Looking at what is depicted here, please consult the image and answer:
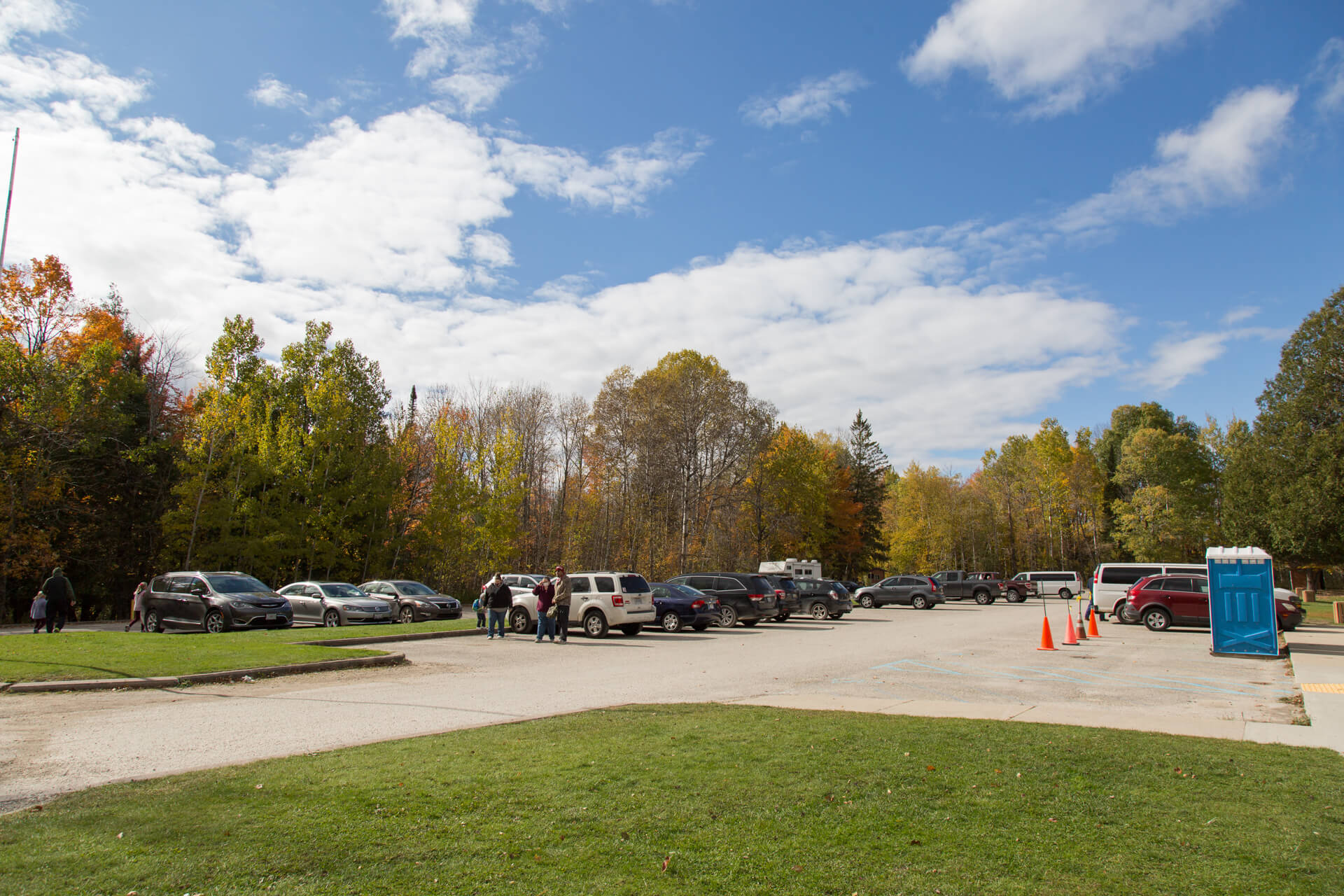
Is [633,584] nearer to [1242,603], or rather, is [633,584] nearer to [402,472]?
[1242,603]

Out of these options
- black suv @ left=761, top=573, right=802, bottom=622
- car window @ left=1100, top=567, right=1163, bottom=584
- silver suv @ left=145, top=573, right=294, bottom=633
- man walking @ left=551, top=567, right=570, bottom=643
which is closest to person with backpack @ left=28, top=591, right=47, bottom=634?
silver suv @ left=145, top=573, right=294, bottom=633

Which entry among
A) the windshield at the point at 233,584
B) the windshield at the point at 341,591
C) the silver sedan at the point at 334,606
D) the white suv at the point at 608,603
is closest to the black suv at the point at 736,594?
the white suv at the point at 608,603

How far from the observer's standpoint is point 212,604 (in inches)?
858

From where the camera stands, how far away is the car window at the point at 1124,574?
1200 inches

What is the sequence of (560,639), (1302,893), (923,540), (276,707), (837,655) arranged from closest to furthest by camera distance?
(1302,893)
(276,707)
(837,655)
(560,639)
(923,540)

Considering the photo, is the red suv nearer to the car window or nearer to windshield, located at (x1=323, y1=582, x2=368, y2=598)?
the car window

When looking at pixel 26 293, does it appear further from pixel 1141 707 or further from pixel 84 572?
pixel 1141 707

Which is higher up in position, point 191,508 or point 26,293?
point 26,293

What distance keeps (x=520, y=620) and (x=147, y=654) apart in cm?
1046

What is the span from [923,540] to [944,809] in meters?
68.3

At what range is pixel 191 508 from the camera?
34.8m

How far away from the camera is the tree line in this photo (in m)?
34.1

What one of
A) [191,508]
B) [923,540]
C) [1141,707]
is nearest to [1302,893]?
[1141,707]

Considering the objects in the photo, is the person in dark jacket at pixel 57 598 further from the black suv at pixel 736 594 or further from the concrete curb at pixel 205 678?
the black suv at pixel 736 594
